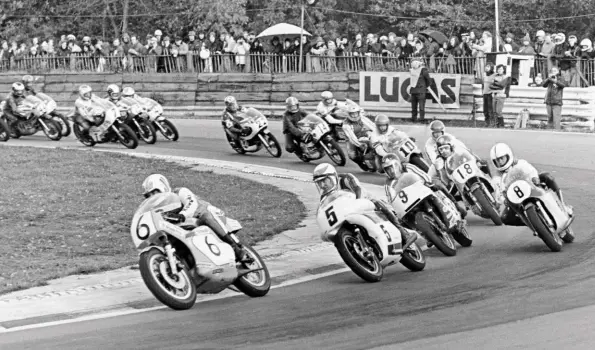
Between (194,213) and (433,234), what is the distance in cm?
324

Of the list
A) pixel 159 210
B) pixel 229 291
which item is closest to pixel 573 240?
pixel 229 291

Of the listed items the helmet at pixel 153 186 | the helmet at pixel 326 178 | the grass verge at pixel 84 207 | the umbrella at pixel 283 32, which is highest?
the umbrella at pixel 283 32

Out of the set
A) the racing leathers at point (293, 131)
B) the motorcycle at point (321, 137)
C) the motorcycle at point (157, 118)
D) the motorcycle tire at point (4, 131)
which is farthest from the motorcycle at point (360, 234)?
the motorcycle tire at point (4, 131)

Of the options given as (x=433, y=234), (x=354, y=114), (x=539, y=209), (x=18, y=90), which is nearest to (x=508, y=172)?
(x=539, y=209)

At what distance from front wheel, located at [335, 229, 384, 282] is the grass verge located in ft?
10.1

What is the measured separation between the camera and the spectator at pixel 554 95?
82.0 ft

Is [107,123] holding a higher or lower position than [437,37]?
lower

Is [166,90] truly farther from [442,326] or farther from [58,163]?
[442,326]

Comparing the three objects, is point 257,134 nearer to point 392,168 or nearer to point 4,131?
point 4,131

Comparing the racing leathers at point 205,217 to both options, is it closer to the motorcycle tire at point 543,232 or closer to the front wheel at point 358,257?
the front wheel at point 358,257

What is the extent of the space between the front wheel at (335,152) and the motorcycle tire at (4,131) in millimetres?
9276

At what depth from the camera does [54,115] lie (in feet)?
89.8

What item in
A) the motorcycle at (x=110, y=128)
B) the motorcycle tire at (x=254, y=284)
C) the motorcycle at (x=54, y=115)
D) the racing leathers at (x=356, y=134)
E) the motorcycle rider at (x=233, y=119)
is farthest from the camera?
the motorcycle at (x=54, y=115)

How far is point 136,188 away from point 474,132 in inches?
366
